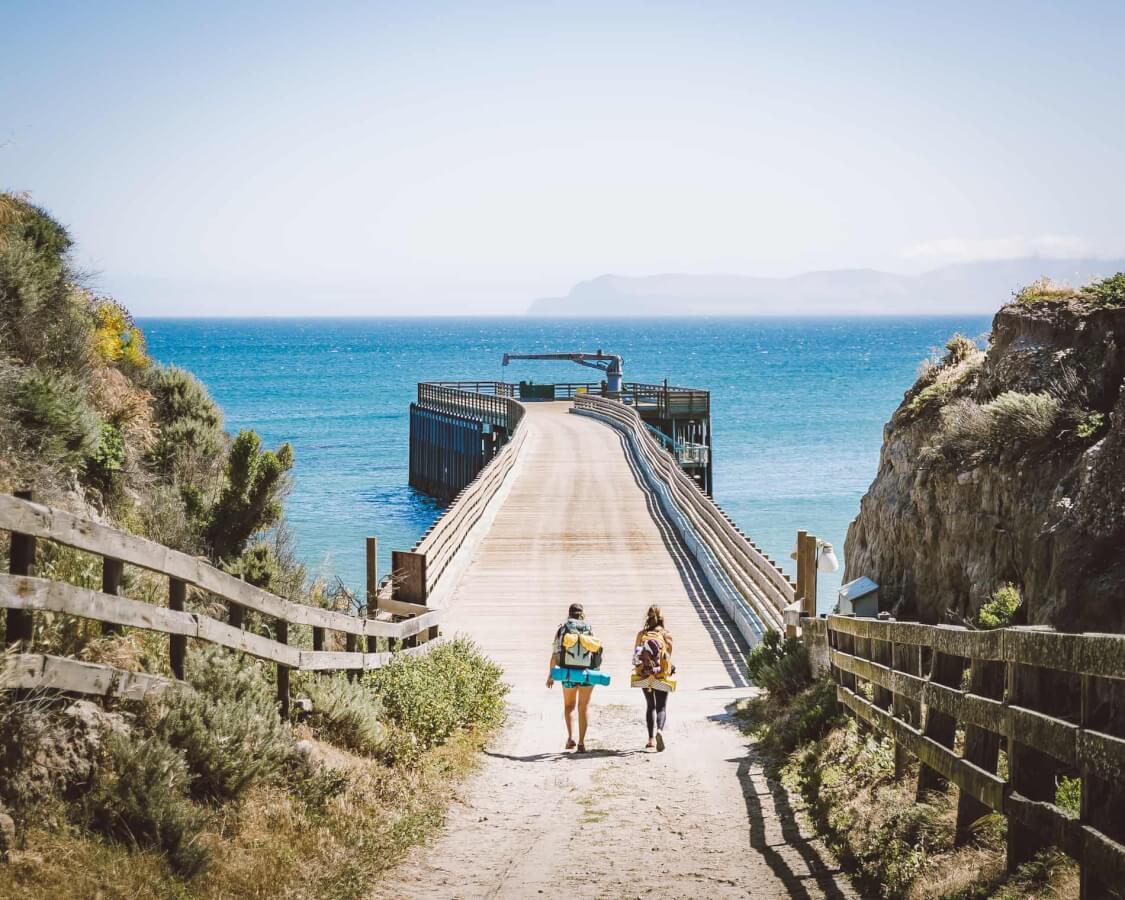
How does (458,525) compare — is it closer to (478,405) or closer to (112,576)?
(112,576)

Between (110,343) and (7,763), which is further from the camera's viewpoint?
(110,343)

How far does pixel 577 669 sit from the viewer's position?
10828 millimetres

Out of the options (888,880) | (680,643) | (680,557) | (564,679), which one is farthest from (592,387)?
(888,880)

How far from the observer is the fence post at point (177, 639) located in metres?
6.47

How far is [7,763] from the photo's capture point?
17.3ft

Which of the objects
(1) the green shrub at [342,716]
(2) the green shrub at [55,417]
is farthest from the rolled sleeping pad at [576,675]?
(2) the green shrub at [55,417]

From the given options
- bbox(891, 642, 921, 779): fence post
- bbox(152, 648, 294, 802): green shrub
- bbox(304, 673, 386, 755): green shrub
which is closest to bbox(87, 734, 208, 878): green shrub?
bbox(152, 648, 294, 802): green shrub

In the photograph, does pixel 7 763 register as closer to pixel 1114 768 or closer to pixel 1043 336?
pixel 1114 768

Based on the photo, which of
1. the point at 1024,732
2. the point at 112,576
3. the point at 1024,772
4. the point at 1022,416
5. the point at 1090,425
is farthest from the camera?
the point at 1022,416

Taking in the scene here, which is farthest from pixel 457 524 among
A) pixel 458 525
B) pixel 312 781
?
pixel 312 781

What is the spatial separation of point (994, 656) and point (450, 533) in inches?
664

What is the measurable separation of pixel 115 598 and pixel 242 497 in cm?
1402

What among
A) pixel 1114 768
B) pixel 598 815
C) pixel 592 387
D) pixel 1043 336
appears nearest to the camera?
pixel 1114 768

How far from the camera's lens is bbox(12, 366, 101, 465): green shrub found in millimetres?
14492
